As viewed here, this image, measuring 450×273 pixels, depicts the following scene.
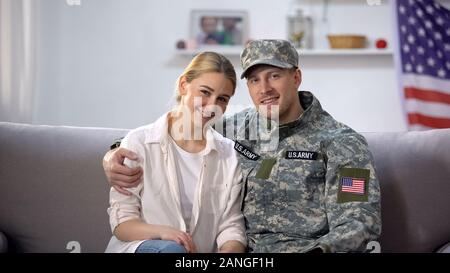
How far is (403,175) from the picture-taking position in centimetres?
160

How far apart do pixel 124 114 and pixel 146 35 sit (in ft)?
1.52

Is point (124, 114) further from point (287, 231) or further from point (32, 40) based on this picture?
point (287, 231)

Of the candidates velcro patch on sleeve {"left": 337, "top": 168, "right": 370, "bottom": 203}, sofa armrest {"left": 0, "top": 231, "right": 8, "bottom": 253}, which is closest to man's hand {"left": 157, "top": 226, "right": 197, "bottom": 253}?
velcro patch on sleeve {"left": 337, "top": 168, "right": 370, "bottom": 203}

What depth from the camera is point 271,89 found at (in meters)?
1.46

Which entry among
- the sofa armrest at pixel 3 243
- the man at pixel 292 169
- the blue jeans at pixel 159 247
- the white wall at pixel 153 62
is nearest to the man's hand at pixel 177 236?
the blue jeans at pixel 159 247

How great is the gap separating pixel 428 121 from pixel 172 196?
2.00 meters

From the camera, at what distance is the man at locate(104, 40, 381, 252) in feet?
4.32

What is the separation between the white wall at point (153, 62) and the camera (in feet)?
10.6

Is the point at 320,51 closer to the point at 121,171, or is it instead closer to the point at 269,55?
the point at 269,55

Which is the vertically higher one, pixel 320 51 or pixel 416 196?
pixel 320 51

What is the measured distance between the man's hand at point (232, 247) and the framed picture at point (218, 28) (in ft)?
6.67

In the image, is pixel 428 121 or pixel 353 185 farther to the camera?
pixel 428 121

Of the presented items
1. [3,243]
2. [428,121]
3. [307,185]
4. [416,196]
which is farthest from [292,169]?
[428,121]

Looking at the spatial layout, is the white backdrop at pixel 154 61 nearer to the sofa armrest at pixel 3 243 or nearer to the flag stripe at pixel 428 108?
the flag stripe at pixel 428 108
